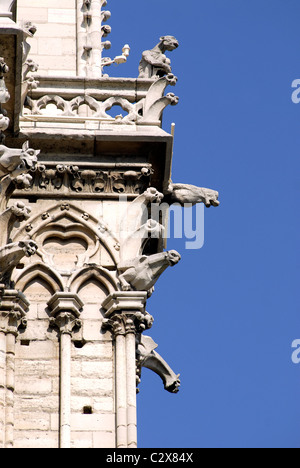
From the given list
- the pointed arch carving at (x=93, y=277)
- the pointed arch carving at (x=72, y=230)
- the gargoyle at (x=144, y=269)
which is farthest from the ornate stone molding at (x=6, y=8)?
the gargoyle at (x=144, y=269)

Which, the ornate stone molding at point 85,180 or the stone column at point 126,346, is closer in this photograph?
the stone column at point 126,346

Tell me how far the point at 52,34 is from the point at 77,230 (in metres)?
3.60

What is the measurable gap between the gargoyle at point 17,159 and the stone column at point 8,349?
1424 millimetres

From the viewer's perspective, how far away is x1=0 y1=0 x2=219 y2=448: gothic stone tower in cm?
2977

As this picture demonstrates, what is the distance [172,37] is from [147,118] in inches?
62.4

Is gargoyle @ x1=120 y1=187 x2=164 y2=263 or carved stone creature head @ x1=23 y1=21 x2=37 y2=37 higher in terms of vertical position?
carved stone creature head @ x1=23 y1=21 x2=37 y2=37

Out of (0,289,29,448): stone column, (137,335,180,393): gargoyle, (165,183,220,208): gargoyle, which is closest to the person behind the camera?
(0,289,29,448): stone column

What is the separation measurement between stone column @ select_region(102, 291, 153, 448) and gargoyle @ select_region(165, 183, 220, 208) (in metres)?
2.22

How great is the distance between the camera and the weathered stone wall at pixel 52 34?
33.5 metres

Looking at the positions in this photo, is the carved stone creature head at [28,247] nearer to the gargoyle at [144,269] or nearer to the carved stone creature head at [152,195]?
the gargoyle at [144,269]

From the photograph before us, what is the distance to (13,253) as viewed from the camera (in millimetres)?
30000

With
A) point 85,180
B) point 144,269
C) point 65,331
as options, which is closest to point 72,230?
point 85,180

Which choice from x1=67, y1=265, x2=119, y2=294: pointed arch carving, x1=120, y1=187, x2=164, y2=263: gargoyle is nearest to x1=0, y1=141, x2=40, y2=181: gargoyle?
x1=67, y1=265, x2=119, y2=294: pointed arch carving

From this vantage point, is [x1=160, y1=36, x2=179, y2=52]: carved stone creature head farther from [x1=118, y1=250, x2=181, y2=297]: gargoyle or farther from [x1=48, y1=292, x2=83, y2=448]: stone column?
[x1=48, y1=292, x2=83, y2=448]: stone column
